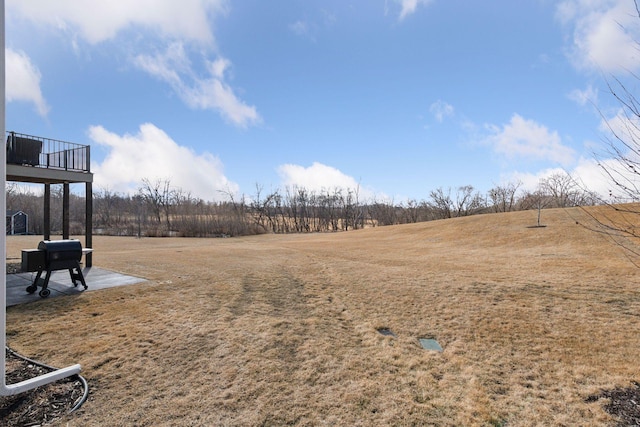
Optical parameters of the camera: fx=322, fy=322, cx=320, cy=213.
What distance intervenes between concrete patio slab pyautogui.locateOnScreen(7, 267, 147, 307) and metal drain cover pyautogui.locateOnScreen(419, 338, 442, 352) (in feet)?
18.2

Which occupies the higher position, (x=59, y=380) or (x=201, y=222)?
(x=201, y=222)

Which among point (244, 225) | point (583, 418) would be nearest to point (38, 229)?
point (244, 225)

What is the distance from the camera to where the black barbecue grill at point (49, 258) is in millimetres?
5273

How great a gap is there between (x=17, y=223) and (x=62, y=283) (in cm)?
3032

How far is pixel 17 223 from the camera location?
2791 cm

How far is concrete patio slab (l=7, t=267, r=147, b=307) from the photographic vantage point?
5.43 m

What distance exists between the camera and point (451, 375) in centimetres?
326

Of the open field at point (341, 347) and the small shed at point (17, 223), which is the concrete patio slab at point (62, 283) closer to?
the open field at point (341, 347)

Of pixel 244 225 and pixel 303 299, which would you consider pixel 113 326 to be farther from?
pixel 244 225

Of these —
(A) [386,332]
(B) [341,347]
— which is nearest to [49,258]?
(B) [341,347]

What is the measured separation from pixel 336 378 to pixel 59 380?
250cm

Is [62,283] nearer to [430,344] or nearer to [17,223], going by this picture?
[430,344]

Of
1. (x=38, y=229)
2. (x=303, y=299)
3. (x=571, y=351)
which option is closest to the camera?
(x=571, y=351)

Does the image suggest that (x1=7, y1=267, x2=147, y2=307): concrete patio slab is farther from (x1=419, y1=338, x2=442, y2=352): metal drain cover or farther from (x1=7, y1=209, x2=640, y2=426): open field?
(x1=419, y1=338, x2=442, y2=352): metal drain cover
